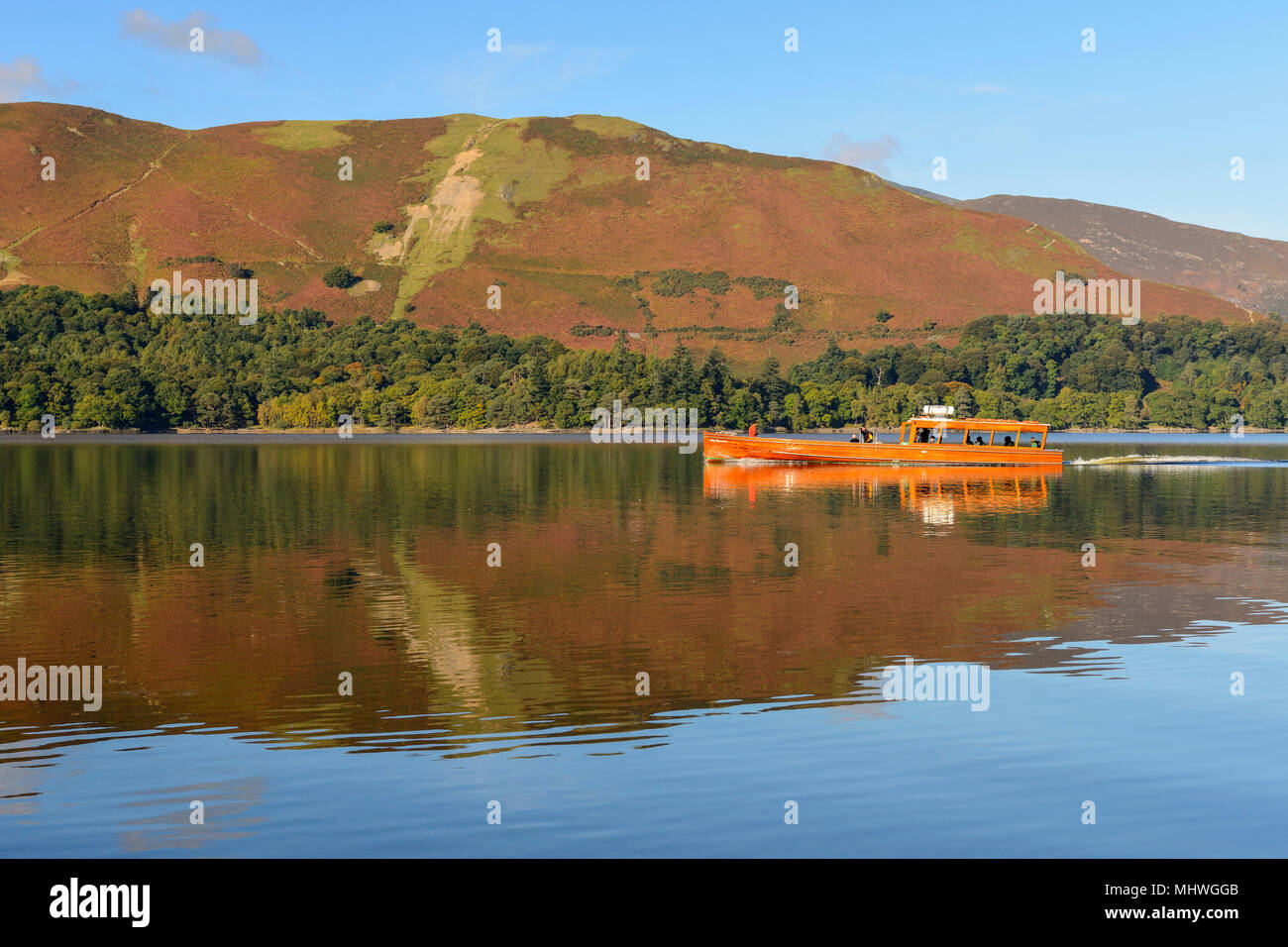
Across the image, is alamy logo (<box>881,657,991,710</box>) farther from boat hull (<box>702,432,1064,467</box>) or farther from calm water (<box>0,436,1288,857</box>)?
boat hull (<box>702,432,1064,467</box>)

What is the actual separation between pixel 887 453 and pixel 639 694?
318ft

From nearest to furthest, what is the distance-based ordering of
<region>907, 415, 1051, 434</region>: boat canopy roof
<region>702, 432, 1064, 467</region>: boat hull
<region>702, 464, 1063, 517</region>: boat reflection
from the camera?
1. <region>702, 464, 1063, 517</region>: boat reflection
2. <region>702, 432, 1064, 467</region>: boat hull
3. <region>907, 415, 1051, 434</region>: boat canopy roof

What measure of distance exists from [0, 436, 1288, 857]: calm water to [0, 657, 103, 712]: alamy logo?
→ 435 mm

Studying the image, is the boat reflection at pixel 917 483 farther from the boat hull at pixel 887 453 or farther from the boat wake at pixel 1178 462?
the boat wake at pixel 1178 462

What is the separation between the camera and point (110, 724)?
2122 centimetres

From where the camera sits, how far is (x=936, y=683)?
24.4m

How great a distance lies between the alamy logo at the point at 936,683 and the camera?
76.0 ft

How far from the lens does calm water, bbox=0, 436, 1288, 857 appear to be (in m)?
16.1

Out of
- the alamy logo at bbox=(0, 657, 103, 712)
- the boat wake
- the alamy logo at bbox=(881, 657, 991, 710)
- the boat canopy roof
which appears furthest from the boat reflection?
the alamy logo at bbox=(0, 657, 103, 712)
